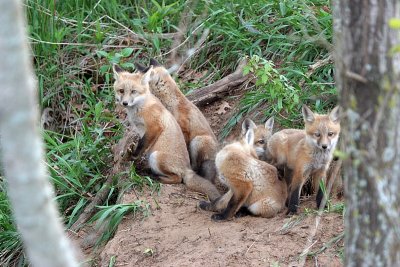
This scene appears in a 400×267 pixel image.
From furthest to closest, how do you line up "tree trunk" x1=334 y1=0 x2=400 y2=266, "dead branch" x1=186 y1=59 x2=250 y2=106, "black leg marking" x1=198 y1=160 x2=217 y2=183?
1. "dead branch" x1=186 y1=59 x2=250 y2=106
2. "black leg marking" x1=198 y1=160 x2=217 y2=183
3. "tree trunk" x1=334 y1=0 x2=400 y2=266

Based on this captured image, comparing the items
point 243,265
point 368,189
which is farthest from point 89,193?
point 368,189

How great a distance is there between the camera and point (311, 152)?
24.8 ft

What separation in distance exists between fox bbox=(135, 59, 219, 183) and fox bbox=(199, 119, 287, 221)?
1201 millimetres

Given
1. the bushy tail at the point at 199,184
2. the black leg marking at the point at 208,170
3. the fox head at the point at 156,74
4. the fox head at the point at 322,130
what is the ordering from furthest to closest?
1. the fox head at the point at 156,74
2. the black leg marking at the point at 208,170
3. the bushy tail at the point at 199,184
4. the fox head at the point at 322,130

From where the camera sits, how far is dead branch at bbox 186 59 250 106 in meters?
9.96

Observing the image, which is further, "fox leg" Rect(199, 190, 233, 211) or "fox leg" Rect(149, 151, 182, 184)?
"fox leg" Rect(149, 151, 182, 184)

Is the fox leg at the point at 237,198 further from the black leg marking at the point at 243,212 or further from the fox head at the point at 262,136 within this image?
the fox head at the point at 262,136

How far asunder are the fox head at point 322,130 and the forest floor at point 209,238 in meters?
0.67

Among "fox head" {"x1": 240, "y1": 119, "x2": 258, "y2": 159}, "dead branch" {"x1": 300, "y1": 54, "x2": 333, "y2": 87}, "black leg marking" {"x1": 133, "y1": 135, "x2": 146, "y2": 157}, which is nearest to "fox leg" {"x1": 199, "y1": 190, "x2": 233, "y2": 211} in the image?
"fox head" {"x1": 240, "y1": 119, "x2": 258, "y2": 159}

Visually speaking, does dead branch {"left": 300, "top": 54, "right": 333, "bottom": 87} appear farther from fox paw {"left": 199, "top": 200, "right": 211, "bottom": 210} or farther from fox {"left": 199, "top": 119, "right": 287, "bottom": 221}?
fox paw {"left": 199, "top": 200, "right": 211, "bottom": 210}

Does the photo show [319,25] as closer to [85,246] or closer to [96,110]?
[96,110]

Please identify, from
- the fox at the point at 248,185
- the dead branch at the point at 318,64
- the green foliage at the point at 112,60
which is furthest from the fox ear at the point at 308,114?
the green foliage at the point at 112,60

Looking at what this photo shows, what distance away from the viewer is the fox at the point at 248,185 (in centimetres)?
A: 763

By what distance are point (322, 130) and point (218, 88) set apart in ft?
9.13
